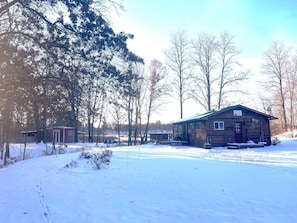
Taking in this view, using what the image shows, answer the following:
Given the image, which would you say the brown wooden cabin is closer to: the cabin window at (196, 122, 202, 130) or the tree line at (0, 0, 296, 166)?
the cabin window at (196, 122, 202, 130)

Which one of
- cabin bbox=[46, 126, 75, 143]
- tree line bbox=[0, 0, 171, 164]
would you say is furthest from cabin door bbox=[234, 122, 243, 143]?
cabin bbox=[46, 126, 75, 143]

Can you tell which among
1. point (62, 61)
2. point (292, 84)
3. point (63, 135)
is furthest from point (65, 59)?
point (292, 84)

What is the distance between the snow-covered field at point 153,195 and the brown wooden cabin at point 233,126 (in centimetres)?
1275

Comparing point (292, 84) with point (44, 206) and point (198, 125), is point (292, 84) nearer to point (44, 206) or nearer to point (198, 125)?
point (198, 125)

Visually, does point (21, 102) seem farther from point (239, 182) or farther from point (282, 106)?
point (282, 106)

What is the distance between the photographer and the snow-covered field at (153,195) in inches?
187

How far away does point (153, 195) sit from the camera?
20.0ft

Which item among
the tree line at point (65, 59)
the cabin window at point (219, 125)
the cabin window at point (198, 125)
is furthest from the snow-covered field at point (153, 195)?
the cabin window at point (198, 125)

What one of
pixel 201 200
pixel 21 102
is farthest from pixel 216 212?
pixel 21 102

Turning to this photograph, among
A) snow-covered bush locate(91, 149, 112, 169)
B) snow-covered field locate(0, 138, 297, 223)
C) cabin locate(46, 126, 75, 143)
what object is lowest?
snow-covered field locate(0, 138, 297, 223)

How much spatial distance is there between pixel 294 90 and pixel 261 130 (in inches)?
775

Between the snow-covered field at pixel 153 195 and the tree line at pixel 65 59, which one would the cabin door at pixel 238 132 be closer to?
the snow-covered field at pixel 153 195

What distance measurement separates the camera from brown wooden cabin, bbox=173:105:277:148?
22.1 m

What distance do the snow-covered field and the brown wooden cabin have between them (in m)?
12.8
